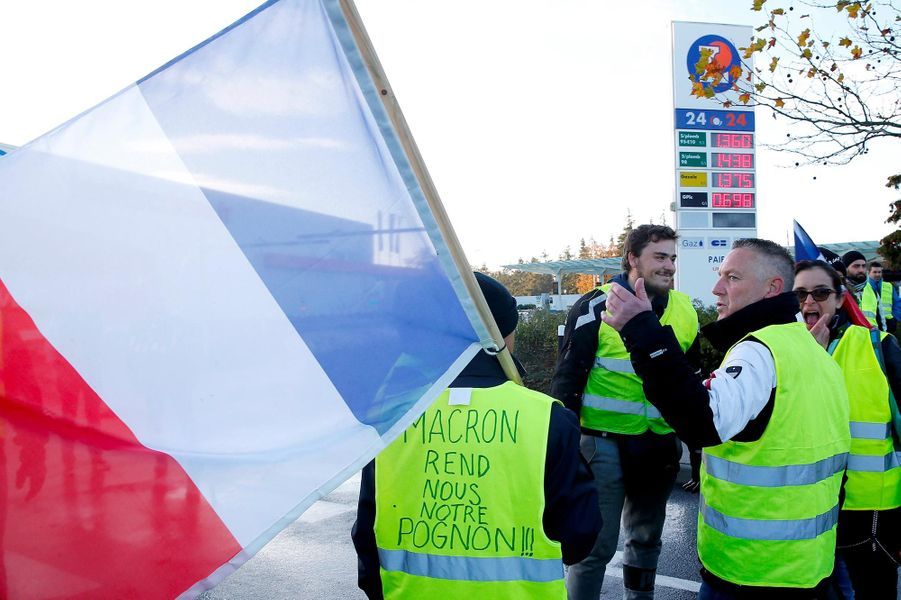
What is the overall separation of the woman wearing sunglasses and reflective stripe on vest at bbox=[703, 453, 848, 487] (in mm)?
1002

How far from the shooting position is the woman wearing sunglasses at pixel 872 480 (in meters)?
3.20

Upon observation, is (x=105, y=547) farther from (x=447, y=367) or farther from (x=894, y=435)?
(x=894, y=435)

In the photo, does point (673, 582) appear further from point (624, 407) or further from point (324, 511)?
point (324, 511)

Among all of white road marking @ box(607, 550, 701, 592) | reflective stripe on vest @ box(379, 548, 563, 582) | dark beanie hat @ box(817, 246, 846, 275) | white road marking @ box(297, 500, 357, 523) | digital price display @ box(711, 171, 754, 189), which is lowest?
white road marking @ box(297, 500, 357, 523)

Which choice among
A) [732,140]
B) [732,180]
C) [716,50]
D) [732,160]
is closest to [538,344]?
[732,180]

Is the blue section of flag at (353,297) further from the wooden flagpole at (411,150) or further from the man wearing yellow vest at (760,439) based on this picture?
the man wearing yellow vest at (760,439)

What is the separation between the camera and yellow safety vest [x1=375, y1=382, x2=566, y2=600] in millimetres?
1859

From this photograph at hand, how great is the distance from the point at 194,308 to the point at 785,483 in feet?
6.11

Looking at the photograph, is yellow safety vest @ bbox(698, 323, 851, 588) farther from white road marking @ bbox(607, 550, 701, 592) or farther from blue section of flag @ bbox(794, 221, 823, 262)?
white road marking @ bbox(607, 550, 701, 592)

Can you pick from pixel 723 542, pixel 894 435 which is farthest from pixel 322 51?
pixel 894 435

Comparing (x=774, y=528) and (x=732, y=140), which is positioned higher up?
(x=732, y=140)

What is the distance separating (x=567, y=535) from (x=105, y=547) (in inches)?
44.4

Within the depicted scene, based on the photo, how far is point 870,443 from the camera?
322cm

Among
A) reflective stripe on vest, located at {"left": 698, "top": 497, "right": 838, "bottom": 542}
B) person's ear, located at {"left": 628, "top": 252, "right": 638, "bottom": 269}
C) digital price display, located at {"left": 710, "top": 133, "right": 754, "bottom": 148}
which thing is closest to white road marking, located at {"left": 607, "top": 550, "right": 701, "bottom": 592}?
person's ear, located at {"left": 628, "top": 252, "right": 638, "bottom": 269}
